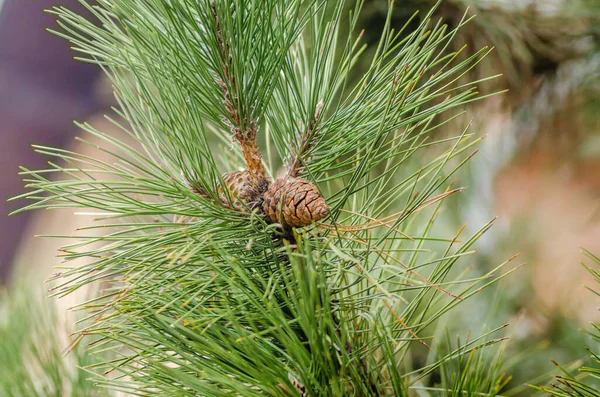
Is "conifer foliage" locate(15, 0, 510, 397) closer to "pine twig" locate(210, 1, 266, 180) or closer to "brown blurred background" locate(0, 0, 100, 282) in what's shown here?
"pine twig" locate(210, 1, 266, 180)

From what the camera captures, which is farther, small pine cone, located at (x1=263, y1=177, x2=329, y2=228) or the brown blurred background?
the brown blurred background

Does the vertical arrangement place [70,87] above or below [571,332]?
above

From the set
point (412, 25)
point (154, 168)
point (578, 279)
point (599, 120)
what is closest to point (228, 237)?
point (154, 168)

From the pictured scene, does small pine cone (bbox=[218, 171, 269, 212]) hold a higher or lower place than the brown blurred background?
lower

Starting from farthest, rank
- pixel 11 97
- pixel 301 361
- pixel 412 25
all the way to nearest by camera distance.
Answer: pixel 11 97
pixel 412 25
pixel 301 361

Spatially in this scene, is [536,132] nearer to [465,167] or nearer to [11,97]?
[465,167]

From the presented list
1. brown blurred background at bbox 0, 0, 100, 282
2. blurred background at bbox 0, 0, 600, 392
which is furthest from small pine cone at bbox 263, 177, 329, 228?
brown blurred background at bbox 0, 0, 100, 282
